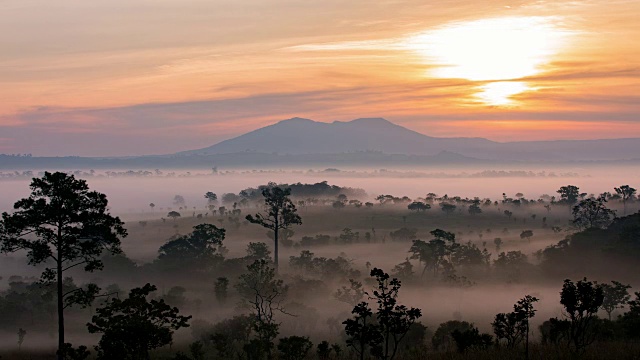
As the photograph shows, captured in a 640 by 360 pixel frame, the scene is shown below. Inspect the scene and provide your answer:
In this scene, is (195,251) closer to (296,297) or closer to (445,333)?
(296,297)

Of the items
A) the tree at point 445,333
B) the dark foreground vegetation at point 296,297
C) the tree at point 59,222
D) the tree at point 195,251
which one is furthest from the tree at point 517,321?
the tree at point 195,251

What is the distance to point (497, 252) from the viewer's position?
139 metres

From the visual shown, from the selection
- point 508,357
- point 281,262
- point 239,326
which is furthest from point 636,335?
point 281,262

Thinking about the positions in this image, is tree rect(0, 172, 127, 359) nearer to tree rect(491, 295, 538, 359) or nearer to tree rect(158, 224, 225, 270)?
tree rect(491, 295, 538, 359)

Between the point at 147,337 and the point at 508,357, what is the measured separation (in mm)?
19302

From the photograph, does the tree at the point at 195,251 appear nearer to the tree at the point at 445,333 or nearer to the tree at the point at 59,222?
the tree at the point at 445,333

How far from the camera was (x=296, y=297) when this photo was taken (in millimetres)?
91500

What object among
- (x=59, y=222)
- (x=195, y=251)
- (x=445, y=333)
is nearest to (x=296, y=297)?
(x=195, y=251)

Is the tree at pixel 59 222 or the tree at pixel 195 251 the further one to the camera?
the tree at pixel 195 251

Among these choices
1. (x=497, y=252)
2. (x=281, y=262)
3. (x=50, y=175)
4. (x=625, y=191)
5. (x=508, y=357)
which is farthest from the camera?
(x=625, y=191)

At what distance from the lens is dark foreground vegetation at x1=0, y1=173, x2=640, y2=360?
34.7 metres

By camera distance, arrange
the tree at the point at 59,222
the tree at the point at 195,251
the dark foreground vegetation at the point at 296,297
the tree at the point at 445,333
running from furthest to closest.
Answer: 1. the tree at the point at 195,251
2. the tree at the point at 445,333
3. the tree at the point at 59,222
4. the dark foreground vegetation at the point at 296,297

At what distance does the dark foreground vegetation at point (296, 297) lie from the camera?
1367 inches

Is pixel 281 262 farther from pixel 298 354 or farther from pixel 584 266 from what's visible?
pixel 298 354
